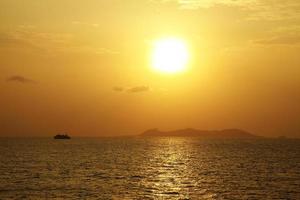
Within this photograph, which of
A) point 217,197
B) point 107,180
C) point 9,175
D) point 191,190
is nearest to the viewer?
point 217,197

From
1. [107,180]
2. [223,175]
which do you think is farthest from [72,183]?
[223,175]

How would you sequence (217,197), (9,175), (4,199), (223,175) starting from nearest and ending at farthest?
(4,199), (217,197), (9,175), (223,175)

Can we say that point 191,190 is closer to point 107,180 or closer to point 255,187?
→ point 255,187

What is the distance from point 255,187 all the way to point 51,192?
35.8 m

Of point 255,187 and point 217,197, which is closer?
point 217,197

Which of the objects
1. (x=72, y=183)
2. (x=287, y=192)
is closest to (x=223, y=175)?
(x=287, y=192)

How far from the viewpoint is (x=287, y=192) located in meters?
74.4

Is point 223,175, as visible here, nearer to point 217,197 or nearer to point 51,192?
point 217,197

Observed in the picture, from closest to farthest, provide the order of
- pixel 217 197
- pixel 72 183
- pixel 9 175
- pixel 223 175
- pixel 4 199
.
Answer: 1. pixel 4 199
2. pixel 217 197
3. pixel 72 183
4. pixel 9 175
5. pixel 223 175

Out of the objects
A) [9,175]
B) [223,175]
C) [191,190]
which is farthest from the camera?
[223,175]

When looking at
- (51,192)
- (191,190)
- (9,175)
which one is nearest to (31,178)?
(9,175)

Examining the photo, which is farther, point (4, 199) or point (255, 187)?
point (255, 187)

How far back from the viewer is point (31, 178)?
91.6 metres

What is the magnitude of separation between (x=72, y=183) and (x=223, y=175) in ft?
122
